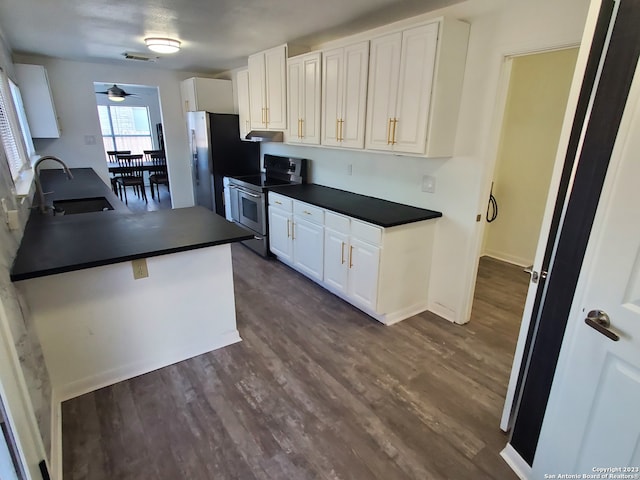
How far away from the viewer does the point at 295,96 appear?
352cm

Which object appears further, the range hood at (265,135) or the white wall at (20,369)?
the range hood at (265,135)

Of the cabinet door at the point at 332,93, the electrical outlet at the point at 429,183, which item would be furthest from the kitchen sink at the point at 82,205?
the electrical outlet at the point at 429,183

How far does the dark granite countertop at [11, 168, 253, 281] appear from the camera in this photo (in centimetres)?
176

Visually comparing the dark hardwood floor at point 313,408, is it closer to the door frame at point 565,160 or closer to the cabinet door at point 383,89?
the door frame at point 565,160

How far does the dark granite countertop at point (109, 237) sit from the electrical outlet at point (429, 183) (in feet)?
5.15

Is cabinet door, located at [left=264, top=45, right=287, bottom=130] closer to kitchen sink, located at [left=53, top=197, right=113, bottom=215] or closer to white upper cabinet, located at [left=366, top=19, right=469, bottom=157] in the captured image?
white upper cabinet, located at [left=366, top=19, right=469, bottom=157]

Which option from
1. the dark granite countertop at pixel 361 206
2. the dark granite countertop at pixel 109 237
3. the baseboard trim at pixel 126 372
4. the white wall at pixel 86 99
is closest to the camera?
the dark granite countertop at pixel 109 237

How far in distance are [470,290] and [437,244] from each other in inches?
17.9

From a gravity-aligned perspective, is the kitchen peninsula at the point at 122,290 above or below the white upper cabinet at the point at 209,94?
below

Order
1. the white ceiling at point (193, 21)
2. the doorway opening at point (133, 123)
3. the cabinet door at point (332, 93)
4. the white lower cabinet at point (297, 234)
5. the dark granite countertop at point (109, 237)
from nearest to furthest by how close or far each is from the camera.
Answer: the dark granite countertop at point (109, 237), the white ceiling at point (193, 21), the cabinet door at point (332, 93), the white lower cabinet at point (297, 234), the doorway opening at point (133, 123)

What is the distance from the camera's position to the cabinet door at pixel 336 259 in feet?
9.91

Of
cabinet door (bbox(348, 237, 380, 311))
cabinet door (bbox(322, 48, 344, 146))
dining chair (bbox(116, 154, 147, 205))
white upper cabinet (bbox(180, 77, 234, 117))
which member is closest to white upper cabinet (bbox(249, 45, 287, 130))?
cabinet door (bbox(322, 48, 344, 146))

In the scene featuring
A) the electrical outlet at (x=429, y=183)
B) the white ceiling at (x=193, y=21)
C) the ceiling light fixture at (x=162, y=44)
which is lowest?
the electrical outlet at (x=429, y=183)

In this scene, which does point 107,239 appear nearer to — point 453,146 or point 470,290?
point 453,146
